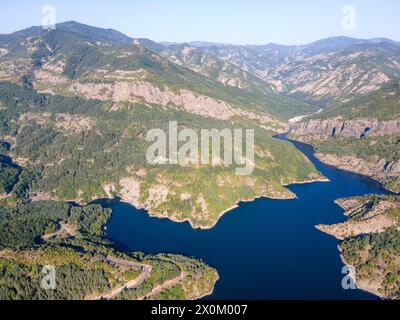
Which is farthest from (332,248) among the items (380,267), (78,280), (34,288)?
(34,288)

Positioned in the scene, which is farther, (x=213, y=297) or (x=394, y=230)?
(x=394, y=230)
